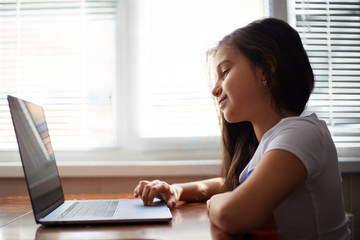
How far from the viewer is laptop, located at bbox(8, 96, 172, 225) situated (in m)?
0.69

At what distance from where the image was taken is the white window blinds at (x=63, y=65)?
146cm

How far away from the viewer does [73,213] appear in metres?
0.78

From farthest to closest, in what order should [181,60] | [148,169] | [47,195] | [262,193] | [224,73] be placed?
1. [181,60]
2. [148,169]
3. [224,73]
4. [47,195]
5. [262,193]

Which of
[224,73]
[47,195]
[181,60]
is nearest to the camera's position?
[47,195]

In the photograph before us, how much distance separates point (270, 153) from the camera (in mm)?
635

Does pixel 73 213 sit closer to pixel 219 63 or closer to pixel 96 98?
pixel 219 63

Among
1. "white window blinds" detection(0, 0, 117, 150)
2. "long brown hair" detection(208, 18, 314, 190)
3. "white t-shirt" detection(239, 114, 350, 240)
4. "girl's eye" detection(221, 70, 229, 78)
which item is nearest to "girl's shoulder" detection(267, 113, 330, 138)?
"white t-shirt" detection(239, 114, 350, 240)

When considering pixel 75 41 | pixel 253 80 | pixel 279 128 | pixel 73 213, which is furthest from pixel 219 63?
pixel 75 41

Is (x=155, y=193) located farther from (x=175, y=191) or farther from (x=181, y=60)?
(x=181, y=60)

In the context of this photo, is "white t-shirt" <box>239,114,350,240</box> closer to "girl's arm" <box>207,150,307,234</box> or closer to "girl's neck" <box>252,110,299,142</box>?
"girl's arm" <box>207,150,307,234</box>

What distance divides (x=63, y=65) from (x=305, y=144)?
3.90 ft

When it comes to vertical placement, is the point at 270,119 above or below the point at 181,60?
below

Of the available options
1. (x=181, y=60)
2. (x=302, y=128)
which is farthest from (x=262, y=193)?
(x=181, y=60)

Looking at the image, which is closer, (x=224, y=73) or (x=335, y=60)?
(x=224, y=73)
